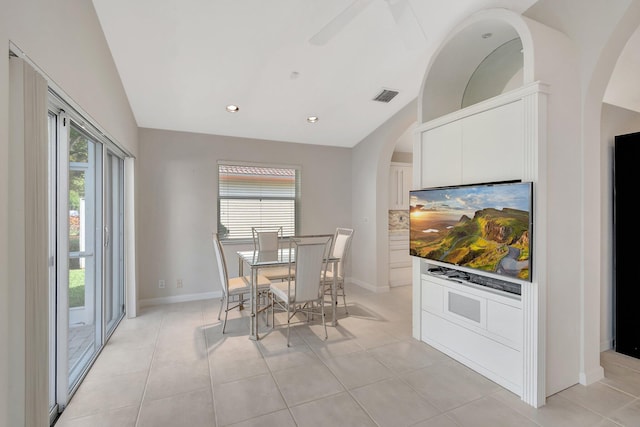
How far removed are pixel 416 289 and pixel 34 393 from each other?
9.33ft

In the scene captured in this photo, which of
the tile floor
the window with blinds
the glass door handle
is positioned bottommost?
the tile floor

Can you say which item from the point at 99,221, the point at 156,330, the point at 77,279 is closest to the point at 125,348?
the point at 156,330

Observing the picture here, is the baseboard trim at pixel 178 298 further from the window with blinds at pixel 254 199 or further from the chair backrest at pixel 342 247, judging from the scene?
the chair backrest at pixel 342 247

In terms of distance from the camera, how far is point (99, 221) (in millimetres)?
2721

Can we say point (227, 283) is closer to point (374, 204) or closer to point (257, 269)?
point (257, 269)

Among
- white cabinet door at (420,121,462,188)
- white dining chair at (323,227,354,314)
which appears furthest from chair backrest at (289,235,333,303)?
white cabinet door at (420,121,462,188)

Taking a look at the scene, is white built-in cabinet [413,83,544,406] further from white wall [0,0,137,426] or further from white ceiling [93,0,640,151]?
white wall [0,0,137,426]

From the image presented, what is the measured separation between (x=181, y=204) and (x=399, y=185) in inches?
137

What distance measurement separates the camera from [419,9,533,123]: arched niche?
8.46ft

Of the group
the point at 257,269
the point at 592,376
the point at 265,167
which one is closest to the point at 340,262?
the point at 257,269

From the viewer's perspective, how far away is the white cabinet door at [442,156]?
259 centimetres

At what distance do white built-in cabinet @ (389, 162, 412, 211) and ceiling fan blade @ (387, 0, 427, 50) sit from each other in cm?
260

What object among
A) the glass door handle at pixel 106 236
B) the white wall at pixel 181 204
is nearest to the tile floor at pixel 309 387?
the glass door handle at pixel 106 236

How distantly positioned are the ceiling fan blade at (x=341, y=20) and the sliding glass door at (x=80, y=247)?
1709 millimetres
